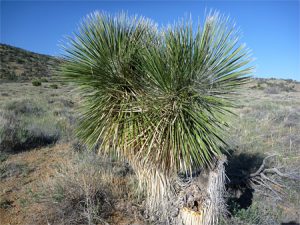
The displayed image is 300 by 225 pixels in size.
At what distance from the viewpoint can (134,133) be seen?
10.7 ft

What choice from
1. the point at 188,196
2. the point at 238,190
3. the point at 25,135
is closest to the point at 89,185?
the point at 188,196

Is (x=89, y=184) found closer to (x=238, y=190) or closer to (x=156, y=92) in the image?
(x=156, y=92)

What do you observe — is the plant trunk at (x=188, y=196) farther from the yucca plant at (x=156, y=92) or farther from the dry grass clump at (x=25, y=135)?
the dry grass clump at (x=25, y=135)

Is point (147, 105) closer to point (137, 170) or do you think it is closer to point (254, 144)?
point (137, 170)

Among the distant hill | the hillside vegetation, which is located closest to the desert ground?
the hillside vegetation

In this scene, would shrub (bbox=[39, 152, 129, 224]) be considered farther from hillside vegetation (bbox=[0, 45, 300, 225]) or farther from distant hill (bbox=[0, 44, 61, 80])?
distant hill (bbox=[0, 44, 61, 80])

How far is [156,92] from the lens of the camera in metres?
3.04

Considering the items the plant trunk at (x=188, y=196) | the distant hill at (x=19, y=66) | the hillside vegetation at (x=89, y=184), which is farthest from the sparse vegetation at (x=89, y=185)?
the distant hill at (x=19, y=66)

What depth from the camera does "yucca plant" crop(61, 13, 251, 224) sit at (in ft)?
9.61

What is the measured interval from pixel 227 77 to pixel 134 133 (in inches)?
52.1

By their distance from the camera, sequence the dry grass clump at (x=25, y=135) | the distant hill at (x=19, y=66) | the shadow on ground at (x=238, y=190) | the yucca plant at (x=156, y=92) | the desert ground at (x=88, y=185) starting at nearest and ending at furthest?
the yucca plant at (x=156, y=92) → the desert ground at (x=88, y=185) → the shadow on ground at (x=238, y=190) → the dry grass clump at (x=25, y=135) → the distant hill at (x=19, y=66)

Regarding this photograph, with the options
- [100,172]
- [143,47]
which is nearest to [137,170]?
[100,172]

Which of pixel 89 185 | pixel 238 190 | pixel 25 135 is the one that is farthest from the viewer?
pixel 25 135

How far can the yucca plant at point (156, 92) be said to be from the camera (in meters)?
2.93
